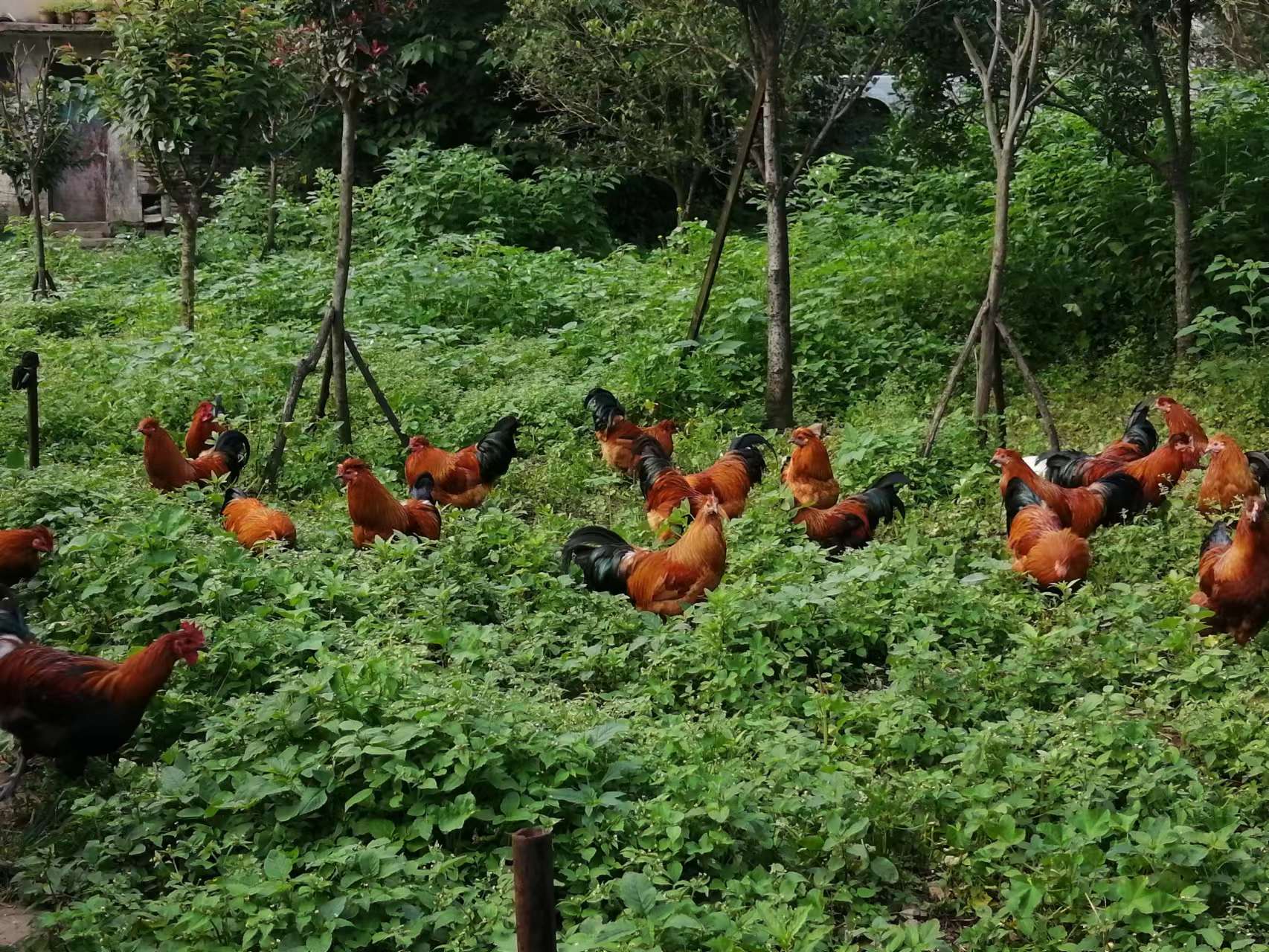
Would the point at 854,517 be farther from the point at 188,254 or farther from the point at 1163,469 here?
the point at 188,254

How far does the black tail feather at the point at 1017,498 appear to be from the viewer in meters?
7.40

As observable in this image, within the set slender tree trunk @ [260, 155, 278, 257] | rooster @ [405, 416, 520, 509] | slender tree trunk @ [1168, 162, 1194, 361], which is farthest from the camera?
slender tree trunk @ [260, 155, 278, 257]

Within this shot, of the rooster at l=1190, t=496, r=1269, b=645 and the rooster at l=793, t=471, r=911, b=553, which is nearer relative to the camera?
the rooster at l=1190, t=496, r=1269, b=645

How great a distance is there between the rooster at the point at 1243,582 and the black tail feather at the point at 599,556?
3.01 meters

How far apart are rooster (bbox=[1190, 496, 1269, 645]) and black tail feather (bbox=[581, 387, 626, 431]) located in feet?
15.1

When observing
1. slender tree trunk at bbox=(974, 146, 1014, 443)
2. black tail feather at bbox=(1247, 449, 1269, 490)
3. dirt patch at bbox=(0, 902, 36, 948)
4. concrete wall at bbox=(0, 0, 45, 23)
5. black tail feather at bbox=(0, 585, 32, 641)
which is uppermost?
concrete wall at bbox=(0, 0, 45, 23)

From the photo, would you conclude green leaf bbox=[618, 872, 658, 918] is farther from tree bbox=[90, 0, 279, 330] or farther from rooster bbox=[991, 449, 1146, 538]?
tree bbox=[90, 0, 279, 330]

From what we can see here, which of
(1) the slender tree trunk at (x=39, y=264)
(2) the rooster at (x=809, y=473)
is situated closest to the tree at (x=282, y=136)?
(1) the slender tree trunk at (x=39, y=264)

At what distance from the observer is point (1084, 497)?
762 cm

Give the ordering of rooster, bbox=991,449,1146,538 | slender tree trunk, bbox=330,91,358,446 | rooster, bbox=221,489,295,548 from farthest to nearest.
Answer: slender tree trunk, bbox=330,91,358,446, rooster, bbox=991,449,1146,538, rooster, bbox=221,489,295,548

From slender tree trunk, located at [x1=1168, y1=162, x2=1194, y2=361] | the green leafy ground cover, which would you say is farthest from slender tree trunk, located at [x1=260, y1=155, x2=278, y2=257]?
slender tree trunk, located at [x1=1168, y1=162, x2=1194, y2=361]

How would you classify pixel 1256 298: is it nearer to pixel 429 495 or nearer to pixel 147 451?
pixel 429 495

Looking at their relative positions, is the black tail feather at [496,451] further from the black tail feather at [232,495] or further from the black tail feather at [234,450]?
the black tail feather at [234,450]

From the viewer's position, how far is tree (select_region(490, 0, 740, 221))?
649 inches
